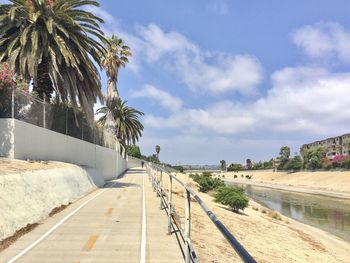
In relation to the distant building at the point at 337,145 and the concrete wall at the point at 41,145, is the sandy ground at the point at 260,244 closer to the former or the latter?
the concrete wall at the point at 41,145

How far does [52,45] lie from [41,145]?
19.1ft

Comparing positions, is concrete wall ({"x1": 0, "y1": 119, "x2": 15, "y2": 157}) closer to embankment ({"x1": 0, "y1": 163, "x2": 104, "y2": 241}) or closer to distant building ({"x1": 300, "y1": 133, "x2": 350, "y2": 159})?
embankment ({"x1": 0, "y1": 163, "x2": 104, "y2": 241})

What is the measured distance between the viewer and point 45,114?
23562 mm

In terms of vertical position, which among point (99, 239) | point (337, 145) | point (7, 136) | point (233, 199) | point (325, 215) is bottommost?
point (325, 215)

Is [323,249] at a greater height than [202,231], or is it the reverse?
[202,231]

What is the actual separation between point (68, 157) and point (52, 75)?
5.21 metres

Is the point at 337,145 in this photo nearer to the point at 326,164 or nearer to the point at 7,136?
the point at 326,164

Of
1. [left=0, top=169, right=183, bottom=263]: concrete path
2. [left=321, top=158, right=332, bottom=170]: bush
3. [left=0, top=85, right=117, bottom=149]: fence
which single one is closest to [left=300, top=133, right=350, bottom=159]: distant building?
[left=321, top=158, right=332, bottom=170]: bush

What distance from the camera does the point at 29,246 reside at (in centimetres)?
1056

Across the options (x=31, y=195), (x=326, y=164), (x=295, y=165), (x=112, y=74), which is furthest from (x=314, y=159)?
(x=31, y=195)

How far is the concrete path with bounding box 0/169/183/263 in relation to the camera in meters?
9.70

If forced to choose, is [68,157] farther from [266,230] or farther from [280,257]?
[280,257]

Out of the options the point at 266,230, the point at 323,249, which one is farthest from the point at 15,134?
the point at 323,249

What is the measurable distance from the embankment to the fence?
322cm
